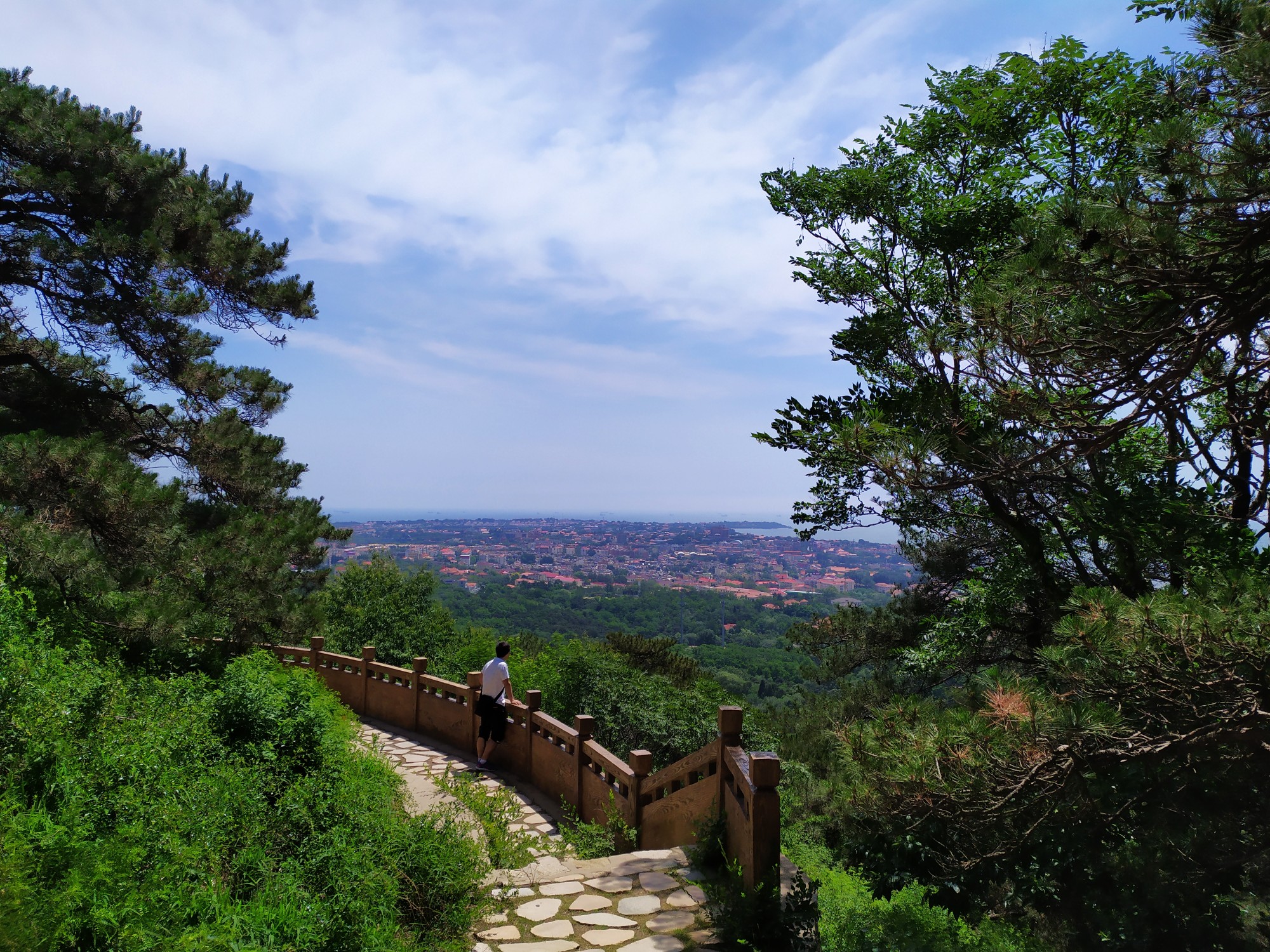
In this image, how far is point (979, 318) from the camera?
4.09m

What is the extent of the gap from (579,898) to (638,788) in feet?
5.15

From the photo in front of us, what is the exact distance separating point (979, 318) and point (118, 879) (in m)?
5.01

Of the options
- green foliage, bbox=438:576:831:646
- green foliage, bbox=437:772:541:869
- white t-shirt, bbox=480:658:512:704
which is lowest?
green foliage, bbox=438:576:831:646

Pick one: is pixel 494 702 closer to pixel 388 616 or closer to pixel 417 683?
pixel 417 683

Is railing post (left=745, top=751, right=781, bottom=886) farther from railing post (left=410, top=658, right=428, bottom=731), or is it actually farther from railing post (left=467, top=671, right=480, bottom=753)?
railing post (left=410, top=658, right=428, bottom=731)

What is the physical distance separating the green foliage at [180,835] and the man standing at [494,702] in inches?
109

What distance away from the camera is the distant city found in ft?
198

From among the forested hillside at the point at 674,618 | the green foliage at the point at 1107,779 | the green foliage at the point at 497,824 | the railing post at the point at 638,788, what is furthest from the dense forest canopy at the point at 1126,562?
the forested hillside at the point at 674,618

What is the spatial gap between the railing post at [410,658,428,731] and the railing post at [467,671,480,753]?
1246mm

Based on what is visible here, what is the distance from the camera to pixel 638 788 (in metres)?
6.25

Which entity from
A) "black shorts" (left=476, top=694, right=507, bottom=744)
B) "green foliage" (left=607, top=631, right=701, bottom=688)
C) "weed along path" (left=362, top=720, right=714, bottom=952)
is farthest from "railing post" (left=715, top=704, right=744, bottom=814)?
"green foliage" (left=607, top=631, right=701, bottom=688)

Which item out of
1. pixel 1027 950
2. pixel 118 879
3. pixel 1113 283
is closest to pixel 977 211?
pixel 1113 283

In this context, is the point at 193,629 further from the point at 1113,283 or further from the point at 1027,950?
the point at 1113,283

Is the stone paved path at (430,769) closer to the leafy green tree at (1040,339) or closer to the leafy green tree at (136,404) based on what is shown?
the leafy green tree at (136,404)
